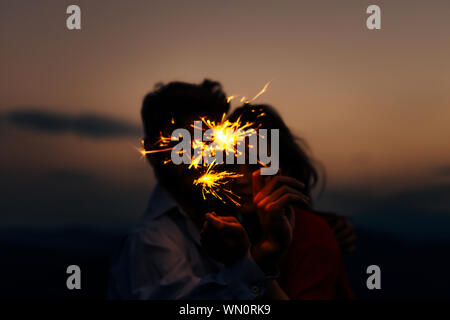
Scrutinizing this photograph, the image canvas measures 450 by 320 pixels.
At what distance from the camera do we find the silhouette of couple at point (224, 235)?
6.95 feet

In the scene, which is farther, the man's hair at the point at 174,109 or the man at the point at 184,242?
the man's hair at the point at 174,109

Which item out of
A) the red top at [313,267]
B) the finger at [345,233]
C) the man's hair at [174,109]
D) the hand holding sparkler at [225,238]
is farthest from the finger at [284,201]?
the finger at [345,233]

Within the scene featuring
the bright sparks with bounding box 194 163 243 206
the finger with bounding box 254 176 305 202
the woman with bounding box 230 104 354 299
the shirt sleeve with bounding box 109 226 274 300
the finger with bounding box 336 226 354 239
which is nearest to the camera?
the shirt sleeve with bounding box 109 226 274 300

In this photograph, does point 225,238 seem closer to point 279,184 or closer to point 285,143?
point 279,184

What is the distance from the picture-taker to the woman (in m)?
2.31

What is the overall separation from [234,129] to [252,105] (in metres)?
0.24

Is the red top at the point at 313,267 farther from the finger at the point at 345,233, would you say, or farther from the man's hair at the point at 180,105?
the man's hair at the point at 180,105

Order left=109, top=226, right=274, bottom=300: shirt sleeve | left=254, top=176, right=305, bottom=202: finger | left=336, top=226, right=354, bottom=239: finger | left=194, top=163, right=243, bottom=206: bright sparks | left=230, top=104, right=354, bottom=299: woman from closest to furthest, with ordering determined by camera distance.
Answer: left=109, top=226, right=274, bottom=300: shirt sleeve → left=254, top=176, right=305, bottom=202: finger → left=230, top=104, right=354, bottom=299: woman → left=194, top=163, right=243, bottom=206: bright sparks → left=336, top=226, right=354, bottom=239: finger

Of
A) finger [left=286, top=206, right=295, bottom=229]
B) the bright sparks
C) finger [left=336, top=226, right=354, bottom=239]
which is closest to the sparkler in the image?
the bright sparks

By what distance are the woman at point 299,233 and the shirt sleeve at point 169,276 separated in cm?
23

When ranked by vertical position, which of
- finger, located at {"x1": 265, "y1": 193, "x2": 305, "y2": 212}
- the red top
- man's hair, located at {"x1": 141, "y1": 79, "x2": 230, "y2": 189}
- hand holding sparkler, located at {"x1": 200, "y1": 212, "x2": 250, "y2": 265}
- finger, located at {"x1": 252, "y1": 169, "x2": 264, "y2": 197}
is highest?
man's hair, located at {"x1": 141, "y1": 79, "x2": 230, "y2": 189}

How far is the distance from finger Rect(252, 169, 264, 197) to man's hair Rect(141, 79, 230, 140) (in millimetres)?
423

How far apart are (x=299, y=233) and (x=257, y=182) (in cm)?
36

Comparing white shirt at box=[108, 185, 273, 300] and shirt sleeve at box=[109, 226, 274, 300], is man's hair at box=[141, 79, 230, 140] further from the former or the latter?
shirt sleeve at box=[109, 226, 274, 300]
